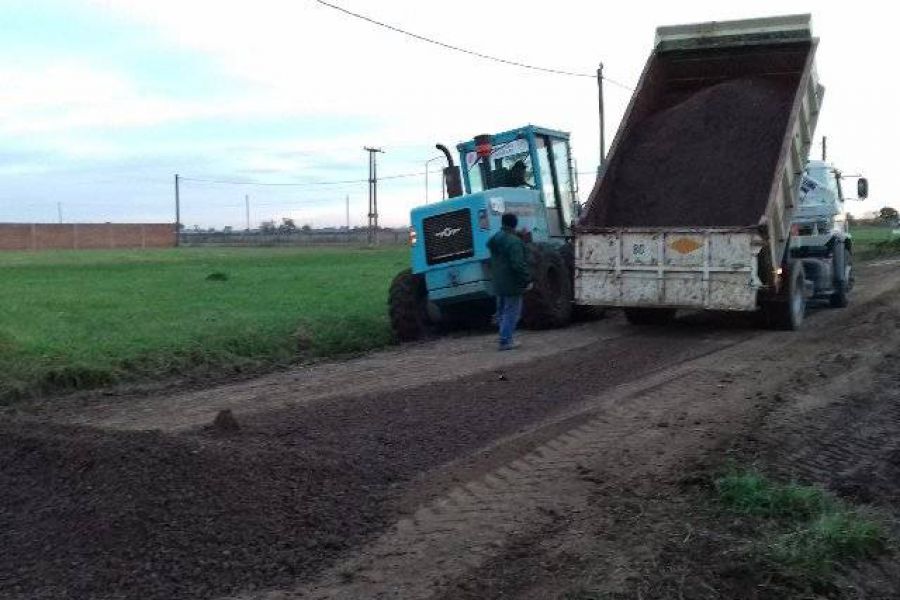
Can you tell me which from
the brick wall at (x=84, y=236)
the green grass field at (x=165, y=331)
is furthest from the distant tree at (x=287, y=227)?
the green grass field at (x=165, y=331)

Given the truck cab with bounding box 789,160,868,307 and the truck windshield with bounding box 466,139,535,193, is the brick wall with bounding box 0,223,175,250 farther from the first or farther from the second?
the truck cab with bounding box 789,160,868,307

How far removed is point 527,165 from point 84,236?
80796mm

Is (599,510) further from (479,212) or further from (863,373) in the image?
(479,212)

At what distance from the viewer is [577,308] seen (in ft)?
52.6

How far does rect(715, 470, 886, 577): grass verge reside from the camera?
16.7 feet

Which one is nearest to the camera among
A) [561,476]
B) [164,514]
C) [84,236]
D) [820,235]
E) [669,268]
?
[164,514]

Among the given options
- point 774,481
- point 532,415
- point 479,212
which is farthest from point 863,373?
point 479,212

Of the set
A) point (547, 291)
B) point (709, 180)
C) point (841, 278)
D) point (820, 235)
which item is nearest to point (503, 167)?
point (547, 291)

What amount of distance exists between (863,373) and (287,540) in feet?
24.3

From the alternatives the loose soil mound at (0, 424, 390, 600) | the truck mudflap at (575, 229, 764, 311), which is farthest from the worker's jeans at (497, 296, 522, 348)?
the loose soil mound at (0, 424, 390, 600)

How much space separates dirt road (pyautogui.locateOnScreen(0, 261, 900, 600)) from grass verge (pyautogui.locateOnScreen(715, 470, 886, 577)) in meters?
0.20

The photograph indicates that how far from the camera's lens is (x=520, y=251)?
43.0 ft

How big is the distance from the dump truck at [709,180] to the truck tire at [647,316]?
2cm

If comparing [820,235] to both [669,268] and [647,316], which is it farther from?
[669,268]
